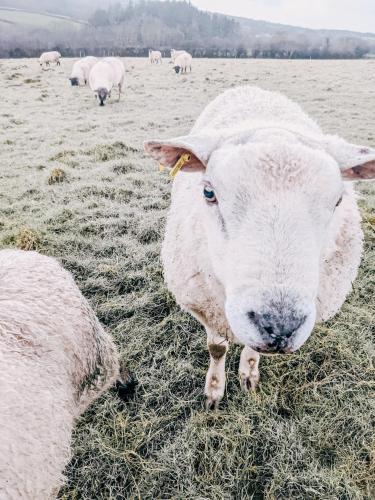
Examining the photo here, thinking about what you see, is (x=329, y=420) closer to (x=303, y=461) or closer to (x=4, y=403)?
(x=303, y=461)

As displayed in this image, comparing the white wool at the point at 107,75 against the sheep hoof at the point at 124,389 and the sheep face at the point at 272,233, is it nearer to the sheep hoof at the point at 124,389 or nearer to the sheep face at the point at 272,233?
the sheep hoof at the point at 124,389

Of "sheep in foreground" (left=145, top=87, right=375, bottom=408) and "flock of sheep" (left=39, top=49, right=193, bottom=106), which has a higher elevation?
"sheep in foreground" (left=145, top=87, right=375, bottom=408)

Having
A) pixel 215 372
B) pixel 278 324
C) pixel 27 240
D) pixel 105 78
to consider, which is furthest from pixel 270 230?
pixel 105 78

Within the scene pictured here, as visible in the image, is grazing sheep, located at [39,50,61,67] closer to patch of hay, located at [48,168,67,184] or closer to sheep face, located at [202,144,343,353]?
patch of hay, located at [48,168,67,184]

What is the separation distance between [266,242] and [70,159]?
6.55 meters

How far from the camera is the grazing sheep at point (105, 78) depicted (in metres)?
14.8

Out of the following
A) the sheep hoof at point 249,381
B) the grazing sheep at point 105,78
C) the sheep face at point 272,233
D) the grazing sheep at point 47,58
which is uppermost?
the sheep face at point 272,233

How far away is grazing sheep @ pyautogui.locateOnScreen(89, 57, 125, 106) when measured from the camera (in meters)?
14.8

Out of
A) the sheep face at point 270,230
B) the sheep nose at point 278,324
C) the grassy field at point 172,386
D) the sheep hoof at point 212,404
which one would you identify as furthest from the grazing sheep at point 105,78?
the sheep nose at point 278,324

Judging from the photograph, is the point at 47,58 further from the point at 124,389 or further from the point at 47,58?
the point at 124,389

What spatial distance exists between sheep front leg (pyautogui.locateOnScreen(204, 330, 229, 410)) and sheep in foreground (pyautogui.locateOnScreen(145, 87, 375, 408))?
187 mm

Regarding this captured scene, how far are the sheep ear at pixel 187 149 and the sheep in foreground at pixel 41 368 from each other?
1.05m

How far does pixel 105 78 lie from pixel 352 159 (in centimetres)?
1585

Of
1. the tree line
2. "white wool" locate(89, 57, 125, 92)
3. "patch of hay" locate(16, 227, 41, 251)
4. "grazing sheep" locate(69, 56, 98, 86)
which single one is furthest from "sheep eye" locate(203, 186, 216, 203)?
the tree line
